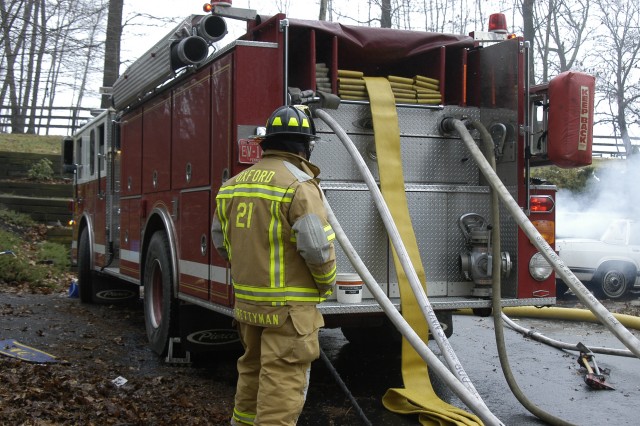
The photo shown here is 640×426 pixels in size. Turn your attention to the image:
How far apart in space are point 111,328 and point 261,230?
5.24 metres

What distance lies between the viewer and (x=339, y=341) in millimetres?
7898

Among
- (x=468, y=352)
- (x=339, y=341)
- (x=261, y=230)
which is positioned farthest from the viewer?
(x=339, y=341)

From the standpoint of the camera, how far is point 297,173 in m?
3.76

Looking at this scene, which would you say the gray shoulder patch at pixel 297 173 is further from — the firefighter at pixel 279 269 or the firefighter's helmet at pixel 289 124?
the firefighter's helmet at pixel 289 124

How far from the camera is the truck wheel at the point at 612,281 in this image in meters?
13.0

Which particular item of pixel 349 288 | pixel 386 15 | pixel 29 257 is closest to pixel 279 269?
pixel 349 288

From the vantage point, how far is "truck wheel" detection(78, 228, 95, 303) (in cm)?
981

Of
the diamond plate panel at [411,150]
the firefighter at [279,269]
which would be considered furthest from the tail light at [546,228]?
the firefighter at [279,269]

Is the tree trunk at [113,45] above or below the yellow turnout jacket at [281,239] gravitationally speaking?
above

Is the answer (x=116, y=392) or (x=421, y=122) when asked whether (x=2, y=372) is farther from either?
(x=421, y=122)

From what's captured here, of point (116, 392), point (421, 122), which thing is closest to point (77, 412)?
point (116, 392)

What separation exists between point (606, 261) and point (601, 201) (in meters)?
7.17

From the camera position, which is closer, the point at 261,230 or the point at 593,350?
the point at 261,230

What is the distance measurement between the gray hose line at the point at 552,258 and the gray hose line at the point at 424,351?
920 mm
